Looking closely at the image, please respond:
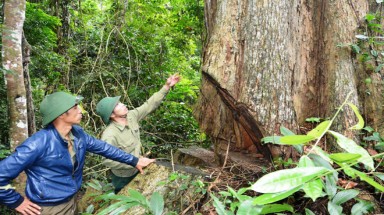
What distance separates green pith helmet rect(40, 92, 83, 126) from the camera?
301 centimetres

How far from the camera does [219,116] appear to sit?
12.5ft

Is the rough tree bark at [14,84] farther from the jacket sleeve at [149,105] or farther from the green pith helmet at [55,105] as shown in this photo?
the green pith helmet at [55,105]

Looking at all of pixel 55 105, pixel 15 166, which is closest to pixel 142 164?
pixel 55 105

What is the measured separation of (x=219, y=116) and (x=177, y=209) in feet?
3.85

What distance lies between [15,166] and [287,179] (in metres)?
2.54

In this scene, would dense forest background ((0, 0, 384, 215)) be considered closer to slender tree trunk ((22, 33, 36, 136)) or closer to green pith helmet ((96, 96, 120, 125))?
green pith helmet ((96, 96, 120, 125))

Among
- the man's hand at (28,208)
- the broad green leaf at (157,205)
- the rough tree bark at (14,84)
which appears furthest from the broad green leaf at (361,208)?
the rough tree bark at (14,84)

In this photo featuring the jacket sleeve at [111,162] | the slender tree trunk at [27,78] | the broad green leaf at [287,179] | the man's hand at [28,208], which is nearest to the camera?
the broad green leaf at [287,179]

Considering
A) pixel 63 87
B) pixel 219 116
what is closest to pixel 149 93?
pixel 63 87

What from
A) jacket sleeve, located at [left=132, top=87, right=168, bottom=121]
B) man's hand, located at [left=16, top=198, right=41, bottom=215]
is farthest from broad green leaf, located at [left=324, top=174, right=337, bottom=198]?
jacket sleeve, located at [left=132, top=87, right=168, bottom=121]

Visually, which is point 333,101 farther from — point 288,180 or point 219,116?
point 288,180

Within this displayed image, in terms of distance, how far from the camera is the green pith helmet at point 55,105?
301 centimetres

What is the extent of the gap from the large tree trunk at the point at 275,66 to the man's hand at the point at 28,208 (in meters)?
2.00

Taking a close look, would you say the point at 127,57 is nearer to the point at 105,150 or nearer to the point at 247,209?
the point at 105,150
